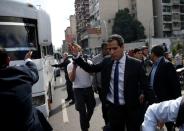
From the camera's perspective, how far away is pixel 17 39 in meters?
7.41

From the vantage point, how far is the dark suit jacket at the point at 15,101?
4008mm

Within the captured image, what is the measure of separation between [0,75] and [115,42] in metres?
2.23

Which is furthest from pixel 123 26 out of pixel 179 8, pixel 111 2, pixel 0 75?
pixel 0 75

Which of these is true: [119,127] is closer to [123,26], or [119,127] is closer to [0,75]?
[0,75]

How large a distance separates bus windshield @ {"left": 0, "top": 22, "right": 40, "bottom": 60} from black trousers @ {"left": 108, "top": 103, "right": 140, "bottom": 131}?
2.16 meters

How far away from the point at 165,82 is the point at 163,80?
42mm

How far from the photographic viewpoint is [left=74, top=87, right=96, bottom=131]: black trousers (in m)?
8.23

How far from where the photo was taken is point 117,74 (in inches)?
233

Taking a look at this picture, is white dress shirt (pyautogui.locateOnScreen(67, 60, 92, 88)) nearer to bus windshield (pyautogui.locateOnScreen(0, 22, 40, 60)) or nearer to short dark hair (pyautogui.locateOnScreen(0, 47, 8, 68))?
bus windshield (pyautogui.locateOnScreen(0, 22, 40, 60))

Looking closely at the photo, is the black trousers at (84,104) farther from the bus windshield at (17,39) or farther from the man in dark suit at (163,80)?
the man in dark suit at (163,80)

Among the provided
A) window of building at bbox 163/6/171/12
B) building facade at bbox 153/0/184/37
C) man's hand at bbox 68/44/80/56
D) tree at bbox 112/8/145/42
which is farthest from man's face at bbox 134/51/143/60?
window of building at bbox 163/6/171/12

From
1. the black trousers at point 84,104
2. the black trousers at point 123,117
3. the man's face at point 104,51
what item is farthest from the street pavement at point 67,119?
the black trousers at point 123,117

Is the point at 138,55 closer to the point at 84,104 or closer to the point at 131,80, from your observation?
the point at 84,104

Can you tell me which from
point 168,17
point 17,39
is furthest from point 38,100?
point 168,17
